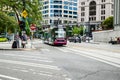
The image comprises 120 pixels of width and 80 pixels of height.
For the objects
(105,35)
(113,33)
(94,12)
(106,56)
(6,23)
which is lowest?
(106,56)

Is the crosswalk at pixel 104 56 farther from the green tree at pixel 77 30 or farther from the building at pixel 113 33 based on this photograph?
the green tree at pixel 77 30

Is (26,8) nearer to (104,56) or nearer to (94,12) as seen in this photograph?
(104,56)

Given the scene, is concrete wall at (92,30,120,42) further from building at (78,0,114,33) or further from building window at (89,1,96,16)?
building window at (89,1,96,16)

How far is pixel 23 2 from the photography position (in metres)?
39.9

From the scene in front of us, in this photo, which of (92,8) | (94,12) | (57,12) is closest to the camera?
(94,12)

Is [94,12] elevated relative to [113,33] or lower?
elevated

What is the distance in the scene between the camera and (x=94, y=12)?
157500 mm

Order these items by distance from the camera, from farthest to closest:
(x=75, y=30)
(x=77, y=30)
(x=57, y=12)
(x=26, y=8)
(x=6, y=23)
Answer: (x=57, y=12)
(x=75, y=30)
(x=77, y=30)
(x=26, y=8)
(x=6, y=23)

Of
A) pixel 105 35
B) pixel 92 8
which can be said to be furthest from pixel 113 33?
pixel 92 8

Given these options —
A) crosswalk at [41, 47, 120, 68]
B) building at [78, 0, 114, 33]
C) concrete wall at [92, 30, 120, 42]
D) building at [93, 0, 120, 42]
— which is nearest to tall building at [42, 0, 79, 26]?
building at [78, 0, 114, 33]

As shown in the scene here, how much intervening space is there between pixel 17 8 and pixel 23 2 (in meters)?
1.04

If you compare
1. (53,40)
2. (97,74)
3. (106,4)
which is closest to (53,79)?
(97,74)

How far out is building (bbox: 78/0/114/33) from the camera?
150 meters

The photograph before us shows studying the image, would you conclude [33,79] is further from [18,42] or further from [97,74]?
[18,42]
